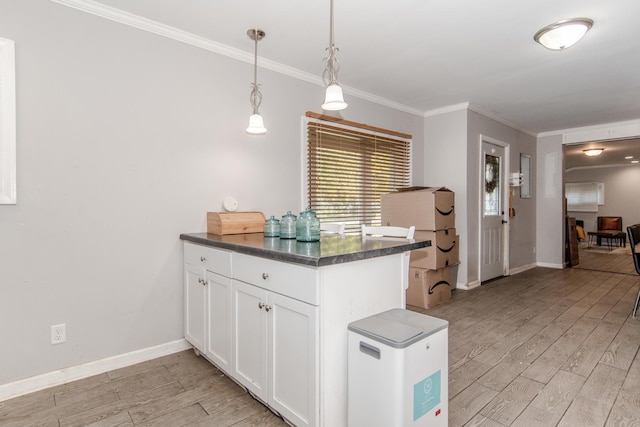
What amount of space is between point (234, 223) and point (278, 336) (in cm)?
113

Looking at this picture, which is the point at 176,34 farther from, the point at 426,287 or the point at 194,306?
the point at 426,287

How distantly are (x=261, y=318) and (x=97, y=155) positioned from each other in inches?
61.2

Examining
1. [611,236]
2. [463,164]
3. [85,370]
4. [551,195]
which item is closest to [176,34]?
[85,370]

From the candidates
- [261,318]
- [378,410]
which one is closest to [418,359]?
[378,410]

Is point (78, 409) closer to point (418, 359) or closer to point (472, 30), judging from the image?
point (418, 359)

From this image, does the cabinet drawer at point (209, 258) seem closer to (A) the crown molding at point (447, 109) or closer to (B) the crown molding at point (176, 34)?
(B) the crown molding at point (176, 34)

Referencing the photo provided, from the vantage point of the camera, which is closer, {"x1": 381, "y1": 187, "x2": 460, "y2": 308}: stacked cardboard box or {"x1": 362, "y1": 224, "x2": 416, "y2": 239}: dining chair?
{"x1": 362, "y1": 224, "x2": 416, "y2": 239}: dining chair

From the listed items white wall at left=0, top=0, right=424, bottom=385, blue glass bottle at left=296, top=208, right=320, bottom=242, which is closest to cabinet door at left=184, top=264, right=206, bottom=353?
white wall at left=0, top=0, right=424, bottom=385

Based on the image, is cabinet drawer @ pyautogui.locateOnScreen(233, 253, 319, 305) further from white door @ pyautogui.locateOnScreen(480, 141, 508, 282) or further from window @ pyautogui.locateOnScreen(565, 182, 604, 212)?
window @ pyautogui.locateOnScreen(565, 182, 604, 212)

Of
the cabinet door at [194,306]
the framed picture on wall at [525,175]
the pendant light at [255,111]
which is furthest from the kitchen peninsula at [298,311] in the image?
the framed picture on wall at [525,175]

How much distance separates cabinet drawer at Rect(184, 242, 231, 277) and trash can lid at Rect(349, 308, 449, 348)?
0.90 metres

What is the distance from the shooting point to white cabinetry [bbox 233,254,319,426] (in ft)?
5.05

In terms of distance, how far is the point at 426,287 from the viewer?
144 inches

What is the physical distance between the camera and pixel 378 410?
141 centimetres
